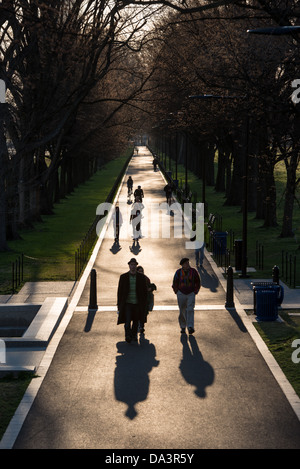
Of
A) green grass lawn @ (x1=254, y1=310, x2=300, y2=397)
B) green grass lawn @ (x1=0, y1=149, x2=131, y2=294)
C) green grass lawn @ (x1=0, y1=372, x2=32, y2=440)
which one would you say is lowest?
green grass lawn @ (x1=0, y1=149, x2=131, y2=294)

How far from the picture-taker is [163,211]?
44594 mm

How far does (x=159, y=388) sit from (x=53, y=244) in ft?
67.2

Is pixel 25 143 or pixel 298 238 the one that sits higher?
pixel 25 143

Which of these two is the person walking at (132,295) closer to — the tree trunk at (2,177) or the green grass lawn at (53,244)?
the green grass lawn at (53,244)

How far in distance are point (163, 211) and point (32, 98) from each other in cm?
1795

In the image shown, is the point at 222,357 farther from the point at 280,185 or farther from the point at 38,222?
the point at 280,185

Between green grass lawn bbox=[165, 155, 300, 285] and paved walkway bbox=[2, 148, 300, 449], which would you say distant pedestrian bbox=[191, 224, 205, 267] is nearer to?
→ green grass lawn bbox=[165, 155, 300, 285]

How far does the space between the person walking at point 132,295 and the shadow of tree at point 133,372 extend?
547mm

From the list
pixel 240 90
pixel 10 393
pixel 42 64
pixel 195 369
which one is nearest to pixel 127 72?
pixel 42 64

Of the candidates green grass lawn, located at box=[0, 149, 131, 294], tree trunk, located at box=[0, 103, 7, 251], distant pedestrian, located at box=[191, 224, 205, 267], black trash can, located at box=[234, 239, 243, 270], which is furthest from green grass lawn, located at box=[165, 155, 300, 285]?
tree trunk, located at box=[0, 103, 7, 251]

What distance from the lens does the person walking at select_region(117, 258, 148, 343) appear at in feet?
46.2

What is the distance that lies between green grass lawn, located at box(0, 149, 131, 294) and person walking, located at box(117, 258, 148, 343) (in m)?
6.81
